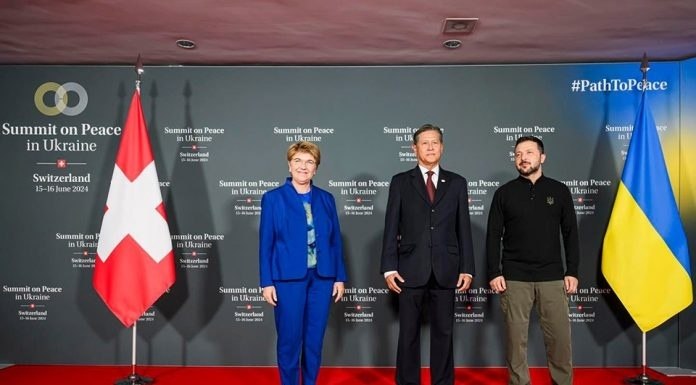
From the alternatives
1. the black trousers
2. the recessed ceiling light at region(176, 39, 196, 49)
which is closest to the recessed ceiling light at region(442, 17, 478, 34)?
the black trousers

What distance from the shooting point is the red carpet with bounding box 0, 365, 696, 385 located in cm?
366

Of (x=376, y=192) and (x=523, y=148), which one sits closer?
(x=523, y=148)

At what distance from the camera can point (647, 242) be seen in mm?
3562

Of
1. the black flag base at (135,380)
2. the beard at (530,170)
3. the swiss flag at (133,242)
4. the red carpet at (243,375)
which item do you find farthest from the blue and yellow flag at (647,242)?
the black flag base at (135,380)

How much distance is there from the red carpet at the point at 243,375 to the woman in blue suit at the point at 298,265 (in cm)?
75

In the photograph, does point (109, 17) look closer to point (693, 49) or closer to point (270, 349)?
point (270, 349)

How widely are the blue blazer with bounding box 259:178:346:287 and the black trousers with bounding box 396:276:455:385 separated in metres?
0.50

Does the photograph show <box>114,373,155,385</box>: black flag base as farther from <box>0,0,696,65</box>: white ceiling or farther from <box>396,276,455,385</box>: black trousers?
<box>0,0,696,65</box>: white ceiling

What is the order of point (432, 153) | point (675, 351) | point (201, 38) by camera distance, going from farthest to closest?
1. point (675, 351)
2. point (201, 38)
3. point (432, 153)

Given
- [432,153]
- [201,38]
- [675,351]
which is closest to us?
[432,153]

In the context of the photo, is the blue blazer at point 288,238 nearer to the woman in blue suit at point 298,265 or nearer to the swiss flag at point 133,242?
the woman in blue suit at point 298,265

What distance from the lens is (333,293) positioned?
10.4 feet

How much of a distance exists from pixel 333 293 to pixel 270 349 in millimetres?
1193

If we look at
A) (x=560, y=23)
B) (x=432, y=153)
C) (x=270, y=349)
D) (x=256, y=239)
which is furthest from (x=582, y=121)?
(x=270, y=349)
